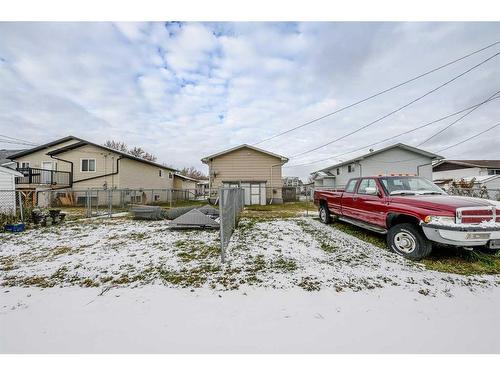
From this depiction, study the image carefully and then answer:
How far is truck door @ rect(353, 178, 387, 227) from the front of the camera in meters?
5.13

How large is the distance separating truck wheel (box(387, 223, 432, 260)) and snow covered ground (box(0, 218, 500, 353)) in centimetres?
33

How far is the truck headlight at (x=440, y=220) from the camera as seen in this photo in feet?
12.4

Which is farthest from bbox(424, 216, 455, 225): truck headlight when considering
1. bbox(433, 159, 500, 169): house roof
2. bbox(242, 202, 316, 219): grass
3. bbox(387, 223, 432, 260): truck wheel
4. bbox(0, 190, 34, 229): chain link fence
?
bbox(433, 159, 500, 169): house roof

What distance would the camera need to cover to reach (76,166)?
1902cm

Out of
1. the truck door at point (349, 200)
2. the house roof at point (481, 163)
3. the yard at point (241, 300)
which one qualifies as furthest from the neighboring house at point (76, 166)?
the house roof at point (481, 163)

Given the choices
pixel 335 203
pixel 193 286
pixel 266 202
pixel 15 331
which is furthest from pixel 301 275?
pixel 266 202

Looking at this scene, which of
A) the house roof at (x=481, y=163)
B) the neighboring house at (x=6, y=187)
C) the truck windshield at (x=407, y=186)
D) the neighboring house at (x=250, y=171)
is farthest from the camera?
the house roof at (x=481, y=163)

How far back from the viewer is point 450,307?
8.63 ft

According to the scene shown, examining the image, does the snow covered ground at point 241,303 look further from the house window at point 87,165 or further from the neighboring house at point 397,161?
the neighboring house at point 397,161

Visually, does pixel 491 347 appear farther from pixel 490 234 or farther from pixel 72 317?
pixel 72 317

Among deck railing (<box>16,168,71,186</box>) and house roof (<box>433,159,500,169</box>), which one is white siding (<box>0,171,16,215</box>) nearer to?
deck railing (<box>16,168,71,186</box>)

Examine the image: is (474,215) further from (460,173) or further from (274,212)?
(460,173)

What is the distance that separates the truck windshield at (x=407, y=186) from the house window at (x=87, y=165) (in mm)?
22100

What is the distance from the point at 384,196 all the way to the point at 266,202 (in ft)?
47.0
